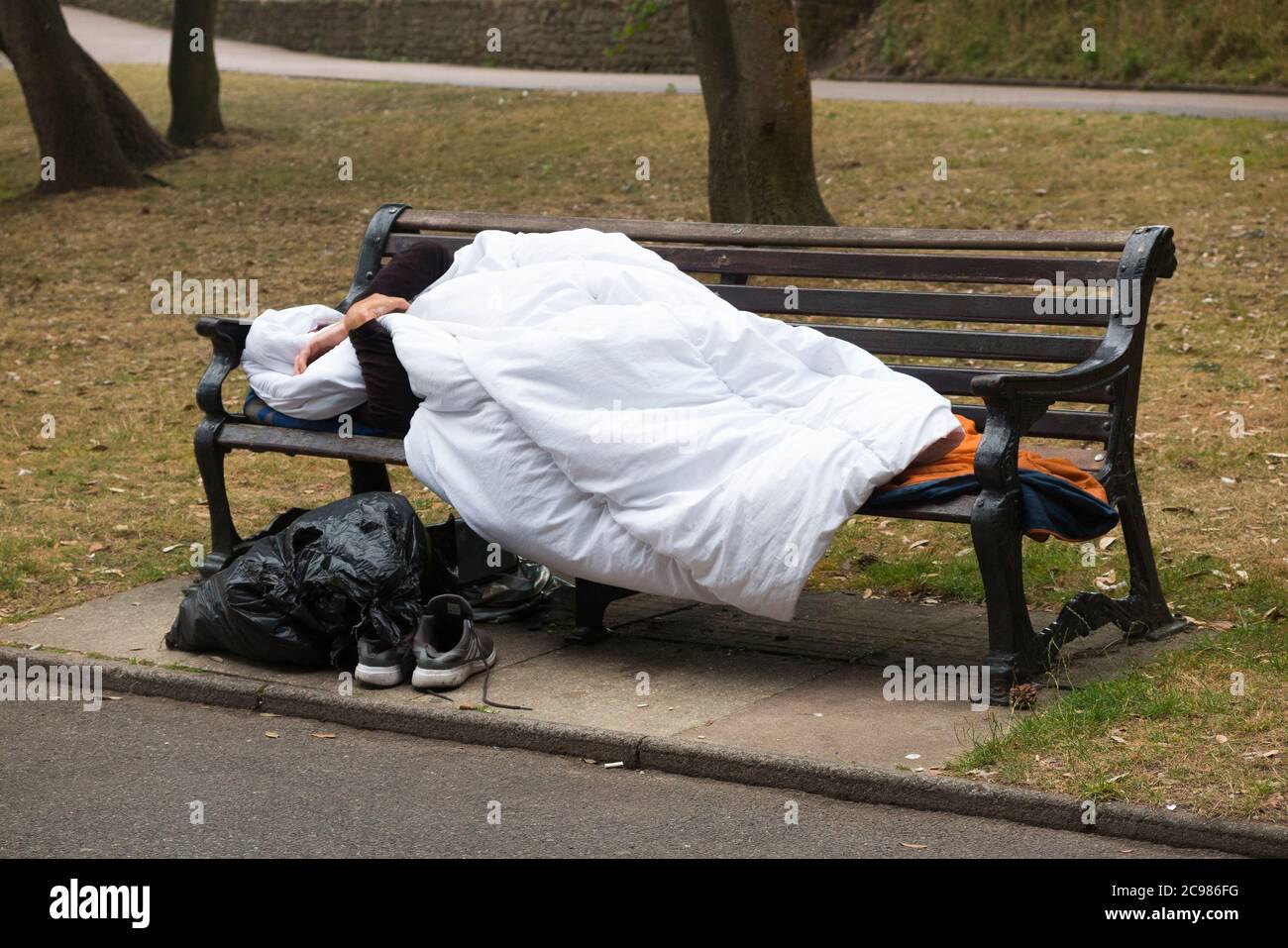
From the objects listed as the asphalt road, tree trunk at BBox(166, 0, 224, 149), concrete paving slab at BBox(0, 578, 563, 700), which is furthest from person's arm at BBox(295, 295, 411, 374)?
tree trunk at BBox(166, 0, 224, 149)

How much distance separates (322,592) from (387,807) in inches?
39.6

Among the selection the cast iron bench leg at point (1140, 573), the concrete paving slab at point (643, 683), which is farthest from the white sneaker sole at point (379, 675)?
the cast iron bench leg at point (1140, 573)

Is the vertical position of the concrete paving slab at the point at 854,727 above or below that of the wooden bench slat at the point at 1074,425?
below

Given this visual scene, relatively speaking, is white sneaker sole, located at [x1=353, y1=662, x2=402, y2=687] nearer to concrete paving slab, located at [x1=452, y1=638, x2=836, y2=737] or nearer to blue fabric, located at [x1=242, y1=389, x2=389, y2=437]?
concrete paving slab, located at [x1=452, y1=638, x2=836, y2=737]

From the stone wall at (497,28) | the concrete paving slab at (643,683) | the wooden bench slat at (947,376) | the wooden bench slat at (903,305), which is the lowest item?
the concrete paving slab at (643,683)

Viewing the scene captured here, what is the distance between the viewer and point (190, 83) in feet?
58.6

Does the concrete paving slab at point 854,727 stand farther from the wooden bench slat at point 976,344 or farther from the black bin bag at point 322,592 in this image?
the wooden bench slat at point 976,344

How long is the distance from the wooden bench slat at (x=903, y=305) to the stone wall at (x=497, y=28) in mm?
17072

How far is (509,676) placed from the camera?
4.90m

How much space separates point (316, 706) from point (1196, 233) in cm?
799

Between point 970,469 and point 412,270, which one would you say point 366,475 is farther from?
point 970,469

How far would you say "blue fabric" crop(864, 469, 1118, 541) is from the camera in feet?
14.8

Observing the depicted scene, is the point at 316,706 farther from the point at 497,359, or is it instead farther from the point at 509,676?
the point at 497,359

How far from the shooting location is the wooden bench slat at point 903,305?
5.15 metres
